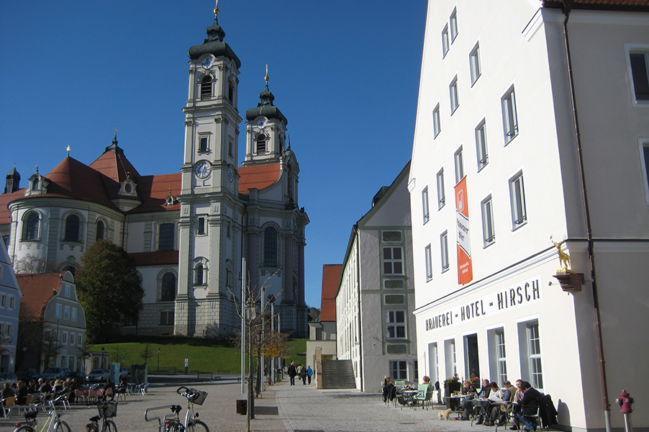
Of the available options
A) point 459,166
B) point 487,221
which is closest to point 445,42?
point 459,166

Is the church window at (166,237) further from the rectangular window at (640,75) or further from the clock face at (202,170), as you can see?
the rectangular window at (640,75)

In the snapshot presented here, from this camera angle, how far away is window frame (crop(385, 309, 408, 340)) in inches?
1248

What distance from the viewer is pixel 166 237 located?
82062 millimetres

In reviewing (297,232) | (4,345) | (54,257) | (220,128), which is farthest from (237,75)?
(4,345)

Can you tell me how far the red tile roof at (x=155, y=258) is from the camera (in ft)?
257

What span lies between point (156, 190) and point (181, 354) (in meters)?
32.3

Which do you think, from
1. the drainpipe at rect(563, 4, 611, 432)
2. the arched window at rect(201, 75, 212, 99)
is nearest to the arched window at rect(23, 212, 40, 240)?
the arched window at rect(201, 75, 212, 99)

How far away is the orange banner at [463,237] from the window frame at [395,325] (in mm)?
12407

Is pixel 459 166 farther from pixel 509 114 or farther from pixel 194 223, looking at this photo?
pixel 194 223

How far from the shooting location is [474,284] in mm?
18281

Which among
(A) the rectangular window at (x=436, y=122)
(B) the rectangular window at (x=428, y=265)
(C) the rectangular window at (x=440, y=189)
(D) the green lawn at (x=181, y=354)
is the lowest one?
(D) the green lawn at (x=181, y=354)

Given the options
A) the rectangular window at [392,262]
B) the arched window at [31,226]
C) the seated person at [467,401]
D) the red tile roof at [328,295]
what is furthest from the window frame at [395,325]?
the arched window at [31,226]

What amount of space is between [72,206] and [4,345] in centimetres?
3104

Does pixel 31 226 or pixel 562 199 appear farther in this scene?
pixel 31 226
